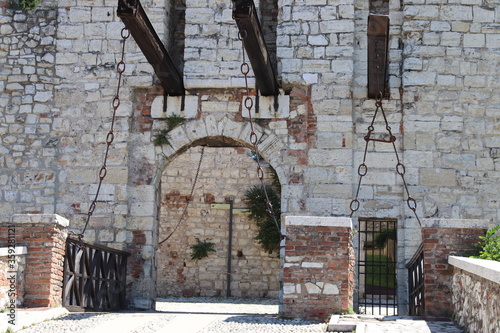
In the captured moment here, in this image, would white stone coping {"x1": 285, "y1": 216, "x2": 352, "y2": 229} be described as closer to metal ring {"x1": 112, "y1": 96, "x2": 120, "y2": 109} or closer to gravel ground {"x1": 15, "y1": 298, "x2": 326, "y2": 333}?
gravel ground {"x1": 15, "y1": 298, "x2": 326, "y2": 333}

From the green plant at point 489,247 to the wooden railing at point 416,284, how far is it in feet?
2.02

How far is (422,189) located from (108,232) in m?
3.85

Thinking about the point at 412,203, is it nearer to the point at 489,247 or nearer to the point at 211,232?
the point at 489,247

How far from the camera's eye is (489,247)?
A: 632cm

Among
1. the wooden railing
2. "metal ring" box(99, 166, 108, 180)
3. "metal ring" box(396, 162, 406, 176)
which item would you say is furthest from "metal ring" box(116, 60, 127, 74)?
the wooden railing

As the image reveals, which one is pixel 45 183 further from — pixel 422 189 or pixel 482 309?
pixel 482 309

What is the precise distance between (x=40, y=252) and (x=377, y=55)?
4.34 meters

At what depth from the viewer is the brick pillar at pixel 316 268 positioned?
23.1ft

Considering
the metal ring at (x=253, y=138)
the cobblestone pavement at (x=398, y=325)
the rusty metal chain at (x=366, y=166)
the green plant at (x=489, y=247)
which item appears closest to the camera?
the cobblestone pavement at (x=398, y=325)

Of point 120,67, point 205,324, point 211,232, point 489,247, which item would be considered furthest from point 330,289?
point 211,232

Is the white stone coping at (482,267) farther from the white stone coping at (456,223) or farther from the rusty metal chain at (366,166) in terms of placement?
the rusty metal chain at (366,166)

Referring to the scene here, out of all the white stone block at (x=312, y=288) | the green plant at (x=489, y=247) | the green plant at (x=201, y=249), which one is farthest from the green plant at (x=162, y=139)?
the green plant at (x=489, y=247)

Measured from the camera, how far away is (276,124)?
979 centimetres

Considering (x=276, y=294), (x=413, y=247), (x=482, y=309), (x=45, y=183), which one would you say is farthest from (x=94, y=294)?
(x=276, y=294)
